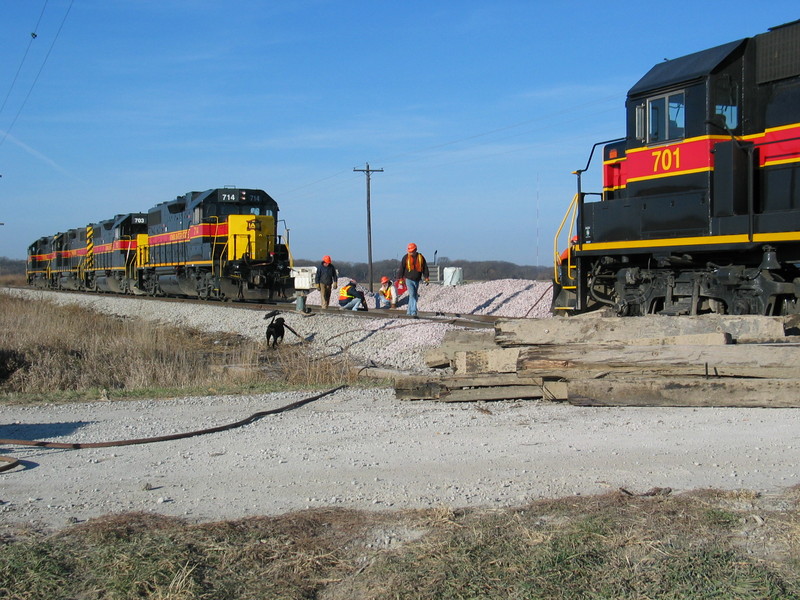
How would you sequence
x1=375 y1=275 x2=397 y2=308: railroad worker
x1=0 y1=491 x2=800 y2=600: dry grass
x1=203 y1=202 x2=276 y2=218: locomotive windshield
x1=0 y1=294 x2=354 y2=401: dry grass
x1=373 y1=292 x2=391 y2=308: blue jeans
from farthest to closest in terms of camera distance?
x1=203 y1=202 x2=276 y2=218: locomotive windshield → x1=373 y1=292 x2=391 y2=308: blue jeans → x1=375 y1=275 x2=397 y2=308: railroad worker → x1=0 y1=294 x2=354 y2=401: dry grass → x1=0 y1=491 x2=800 y2=600: dry grass

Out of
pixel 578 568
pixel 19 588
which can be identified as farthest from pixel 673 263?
pixel 19 588

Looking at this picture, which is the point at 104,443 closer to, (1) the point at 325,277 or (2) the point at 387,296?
(1) the point at 325,277

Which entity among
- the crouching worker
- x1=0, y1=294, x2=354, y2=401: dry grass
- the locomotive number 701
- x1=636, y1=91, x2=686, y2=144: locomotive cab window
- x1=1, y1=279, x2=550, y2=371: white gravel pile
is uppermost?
x1=636, y1=91, x2=686, y2=144: locomotive cab window

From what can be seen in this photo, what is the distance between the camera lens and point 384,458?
504 cm

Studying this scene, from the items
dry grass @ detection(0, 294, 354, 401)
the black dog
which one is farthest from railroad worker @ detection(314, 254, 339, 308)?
the black dog

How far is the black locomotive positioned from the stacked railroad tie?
5.23 ft

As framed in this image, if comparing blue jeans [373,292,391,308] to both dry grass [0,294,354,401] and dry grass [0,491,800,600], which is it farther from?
dry grass [0,491,800,600]

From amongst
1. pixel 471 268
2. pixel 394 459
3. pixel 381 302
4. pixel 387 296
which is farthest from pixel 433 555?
pixel 471 268

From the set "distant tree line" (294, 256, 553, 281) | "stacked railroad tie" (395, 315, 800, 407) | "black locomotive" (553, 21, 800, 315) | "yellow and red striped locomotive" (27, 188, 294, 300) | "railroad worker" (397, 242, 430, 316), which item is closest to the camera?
"stacked railroad tie" (395, 315, 800, 407)

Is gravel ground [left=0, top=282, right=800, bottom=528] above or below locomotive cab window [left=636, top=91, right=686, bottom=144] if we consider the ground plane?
below

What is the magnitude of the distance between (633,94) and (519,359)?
5149 mm

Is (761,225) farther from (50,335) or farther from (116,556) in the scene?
(50,335)

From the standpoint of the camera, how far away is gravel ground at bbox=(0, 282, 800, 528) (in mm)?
4238

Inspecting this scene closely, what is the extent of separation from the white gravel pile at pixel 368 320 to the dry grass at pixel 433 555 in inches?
285
